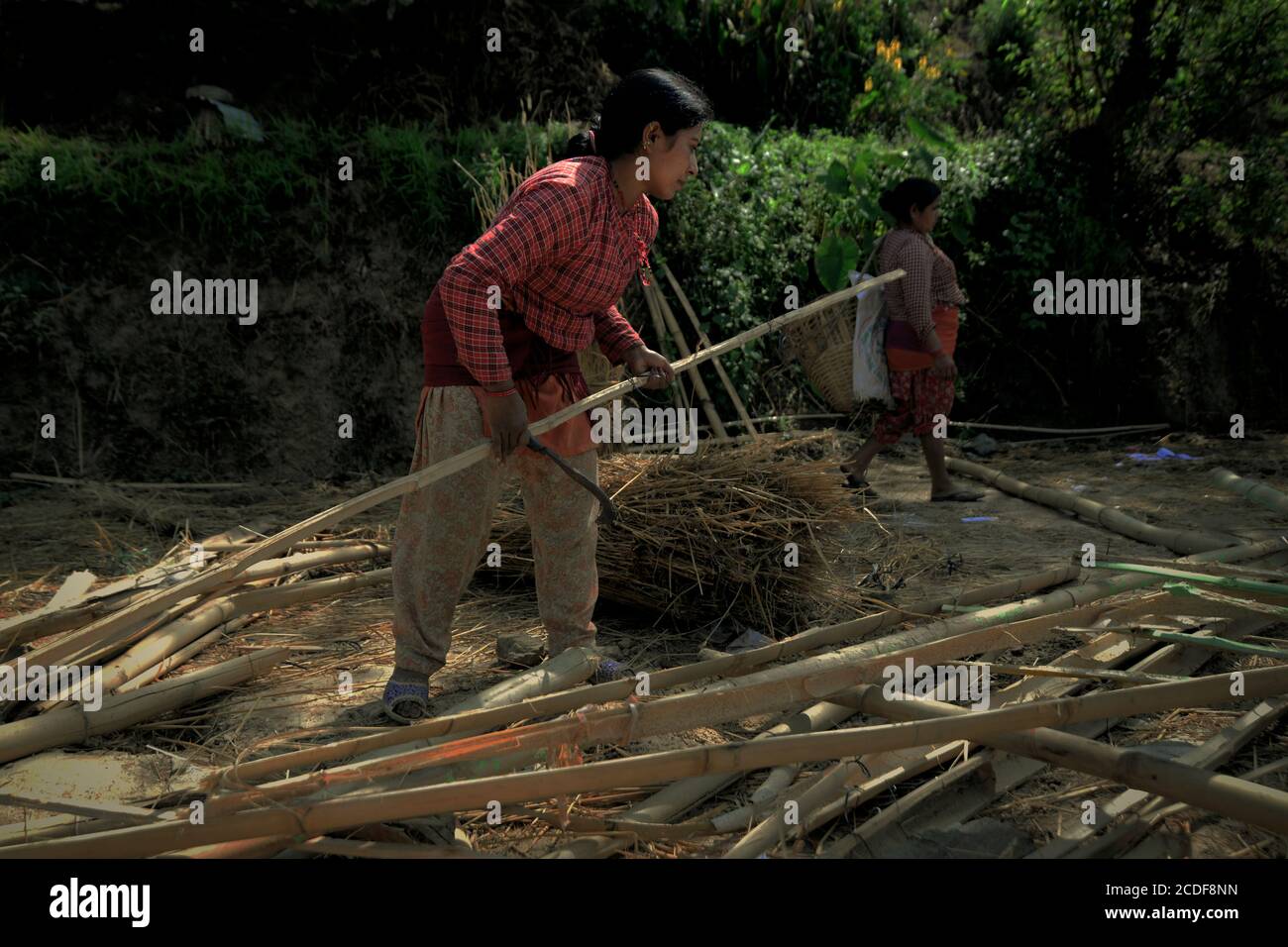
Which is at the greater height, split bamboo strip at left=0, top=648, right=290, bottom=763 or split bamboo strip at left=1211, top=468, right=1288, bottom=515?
split bamboo strip at left=1211, top=468, right=1288, bottom=515

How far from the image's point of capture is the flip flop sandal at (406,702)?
280cm

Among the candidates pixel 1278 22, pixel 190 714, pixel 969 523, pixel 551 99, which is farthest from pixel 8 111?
pixel 1278 22

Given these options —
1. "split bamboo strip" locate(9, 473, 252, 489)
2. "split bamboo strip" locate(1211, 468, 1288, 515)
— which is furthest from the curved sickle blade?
"split bamboo strip" locate(9, 473, 252, 489)

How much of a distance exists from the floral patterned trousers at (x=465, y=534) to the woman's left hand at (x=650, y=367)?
0.84 feet

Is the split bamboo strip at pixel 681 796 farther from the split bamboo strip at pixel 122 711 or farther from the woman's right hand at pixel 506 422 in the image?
the split bamboo strip at pixel 122 711

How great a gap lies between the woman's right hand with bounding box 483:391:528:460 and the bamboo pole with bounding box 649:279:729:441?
2914 millimetres

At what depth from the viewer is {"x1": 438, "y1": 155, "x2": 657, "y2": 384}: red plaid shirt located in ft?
8.27

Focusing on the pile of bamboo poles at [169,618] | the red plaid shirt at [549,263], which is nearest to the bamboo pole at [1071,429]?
the pile of bamboo poles at [169,618]

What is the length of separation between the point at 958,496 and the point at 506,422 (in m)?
3.62

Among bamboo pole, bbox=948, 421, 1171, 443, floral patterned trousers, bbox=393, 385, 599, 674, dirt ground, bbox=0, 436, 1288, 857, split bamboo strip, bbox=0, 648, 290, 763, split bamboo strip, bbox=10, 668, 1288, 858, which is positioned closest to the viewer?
split bamboo strip, bbox=10, 668, 1288, 858

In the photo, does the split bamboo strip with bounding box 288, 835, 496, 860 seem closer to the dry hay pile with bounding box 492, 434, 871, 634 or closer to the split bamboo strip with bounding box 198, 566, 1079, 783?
the split bamboo strip with bounding box 198, 566, 1079, 783

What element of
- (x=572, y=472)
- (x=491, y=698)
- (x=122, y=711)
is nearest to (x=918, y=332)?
(x=572, y=472)

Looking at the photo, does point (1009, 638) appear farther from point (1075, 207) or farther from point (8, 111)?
point (8, 111)
